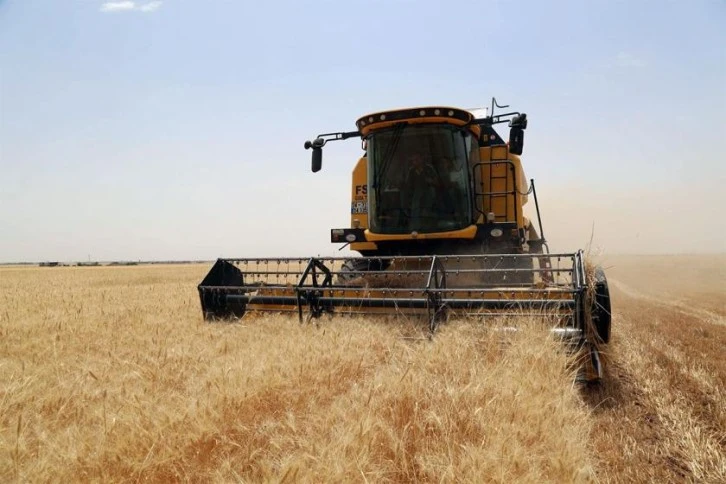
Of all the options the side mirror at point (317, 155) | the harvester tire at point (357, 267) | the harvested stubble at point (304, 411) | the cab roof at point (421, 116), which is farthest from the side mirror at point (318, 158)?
the harvested stubble at point (304, 411)

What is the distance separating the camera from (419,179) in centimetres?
620

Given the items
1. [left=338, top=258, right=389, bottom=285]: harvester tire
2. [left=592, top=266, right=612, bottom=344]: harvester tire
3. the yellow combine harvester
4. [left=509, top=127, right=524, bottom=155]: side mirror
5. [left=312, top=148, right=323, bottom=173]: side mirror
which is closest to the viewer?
[left=592, top=266, right=612, bottom=344]: harvester tire

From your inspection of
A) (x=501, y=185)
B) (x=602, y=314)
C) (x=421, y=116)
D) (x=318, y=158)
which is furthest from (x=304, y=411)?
(x=501, y=185)

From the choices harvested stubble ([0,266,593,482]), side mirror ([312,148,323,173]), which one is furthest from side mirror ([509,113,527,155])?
side mirror ([312,148,323,173])

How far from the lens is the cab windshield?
604 centimetres

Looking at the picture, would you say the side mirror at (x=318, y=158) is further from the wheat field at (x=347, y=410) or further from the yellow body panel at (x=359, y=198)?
the wheat field at (x=347, y=410)

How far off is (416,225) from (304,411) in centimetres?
390

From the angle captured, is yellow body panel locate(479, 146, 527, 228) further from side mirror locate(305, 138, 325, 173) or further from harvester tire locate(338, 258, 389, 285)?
side mirror locate(305, 138, 325, 173)

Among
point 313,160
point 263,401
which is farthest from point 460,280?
point 263,401

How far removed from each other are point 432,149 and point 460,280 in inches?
67.4

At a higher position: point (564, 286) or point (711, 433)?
point (564, 286)

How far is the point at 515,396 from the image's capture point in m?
2.45

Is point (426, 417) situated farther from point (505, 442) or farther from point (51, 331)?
point (51, 331)

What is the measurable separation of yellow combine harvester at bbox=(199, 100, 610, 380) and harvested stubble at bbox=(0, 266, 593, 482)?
1214mm
